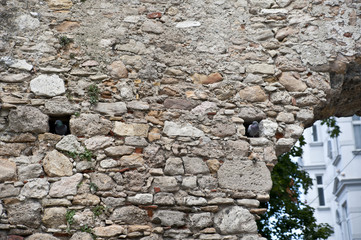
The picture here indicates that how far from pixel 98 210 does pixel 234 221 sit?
42.8 inches

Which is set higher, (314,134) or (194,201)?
(314,134)

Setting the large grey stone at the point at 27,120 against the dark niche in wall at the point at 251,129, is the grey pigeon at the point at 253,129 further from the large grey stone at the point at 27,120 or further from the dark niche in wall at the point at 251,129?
the large grey stone at the point at 27,120

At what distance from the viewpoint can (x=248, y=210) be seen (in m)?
4.86

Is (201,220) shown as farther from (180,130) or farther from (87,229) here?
(87,229)

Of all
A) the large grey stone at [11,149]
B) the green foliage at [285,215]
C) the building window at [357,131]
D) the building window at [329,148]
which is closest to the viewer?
the large grey stone at [11,149]

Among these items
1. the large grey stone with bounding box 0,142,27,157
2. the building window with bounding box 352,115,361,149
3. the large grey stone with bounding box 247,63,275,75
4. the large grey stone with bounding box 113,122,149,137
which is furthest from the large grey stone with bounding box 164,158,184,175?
the building window with bounding box 352,115,361,149

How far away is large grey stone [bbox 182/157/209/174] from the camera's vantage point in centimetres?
492

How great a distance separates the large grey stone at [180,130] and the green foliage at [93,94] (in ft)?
2.05

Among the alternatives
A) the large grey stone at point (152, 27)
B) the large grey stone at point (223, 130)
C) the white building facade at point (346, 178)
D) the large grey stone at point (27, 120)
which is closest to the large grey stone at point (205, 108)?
the large grey stone at point (223, 130)

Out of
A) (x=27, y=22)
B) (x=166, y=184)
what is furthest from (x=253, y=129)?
(x=27, y=22)

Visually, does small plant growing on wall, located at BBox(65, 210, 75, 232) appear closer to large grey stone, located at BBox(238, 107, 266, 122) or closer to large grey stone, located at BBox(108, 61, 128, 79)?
large grey stone, located at BBox(108, 61, 128, 79)

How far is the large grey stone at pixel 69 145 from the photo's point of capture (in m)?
4.88

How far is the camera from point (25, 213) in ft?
15.3

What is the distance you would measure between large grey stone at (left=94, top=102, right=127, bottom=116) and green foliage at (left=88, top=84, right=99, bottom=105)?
1.9 inches
